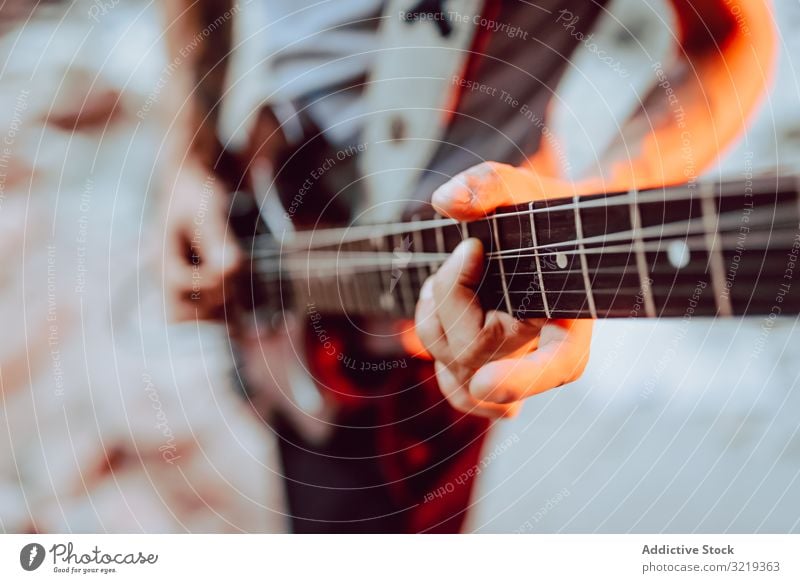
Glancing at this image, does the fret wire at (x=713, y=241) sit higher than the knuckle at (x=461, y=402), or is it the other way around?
Result: the fret wire at (x=713, y=241)

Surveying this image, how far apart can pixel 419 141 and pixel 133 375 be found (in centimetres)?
23

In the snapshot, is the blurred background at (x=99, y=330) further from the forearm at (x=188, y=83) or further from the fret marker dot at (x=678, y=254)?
the fret marker dot at (x=678, y=254)

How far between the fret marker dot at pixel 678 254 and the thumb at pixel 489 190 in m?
0.06

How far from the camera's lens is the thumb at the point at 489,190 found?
→ 39 centimetres

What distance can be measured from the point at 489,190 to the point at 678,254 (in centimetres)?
11

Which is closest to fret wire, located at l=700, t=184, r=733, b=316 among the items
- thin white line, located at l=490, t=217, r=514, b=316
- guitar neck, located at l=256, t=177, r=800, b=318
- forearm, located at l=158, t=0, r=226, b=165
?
guitar neck, located at l=256, t=177, r=800, b=318

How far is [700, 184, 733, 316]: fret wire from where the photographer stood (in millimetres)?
351

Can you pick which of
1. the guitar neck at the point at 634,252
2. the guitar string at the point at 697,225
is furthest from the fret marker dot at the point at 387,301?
the guitar string at the point at 697,225

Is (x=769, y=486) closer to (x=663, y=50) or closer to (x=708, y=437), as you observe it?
(x=708, y=437)

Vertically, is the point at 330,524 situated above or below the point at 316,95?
below
